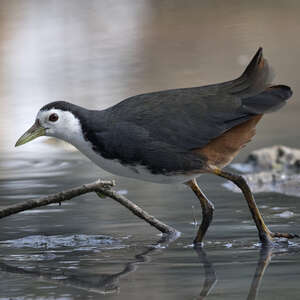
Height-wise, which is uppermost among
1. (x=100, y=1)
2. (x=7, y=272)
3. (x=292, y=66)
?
(x=100, y=1)

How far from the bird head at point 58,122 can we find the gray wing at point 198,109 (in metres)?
0.26

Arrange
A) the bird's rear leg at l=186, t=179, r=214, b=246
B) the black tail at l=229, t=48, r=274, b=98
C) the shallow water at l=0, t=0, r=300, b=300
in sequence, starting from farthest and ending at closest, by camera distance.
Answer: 1. the black tail at l=229, t=48, r=274, b=98
2. the bird's rear leg at l=186, t=179, r=214, b=246
3. the shallow water at l=0, t=0, r=300, b=300

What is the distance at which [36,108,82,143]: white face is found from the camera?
284 inches

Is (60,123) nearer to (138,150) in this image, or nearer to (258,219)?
(138,150)

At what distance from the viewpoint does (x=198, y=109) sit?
24.0 ft

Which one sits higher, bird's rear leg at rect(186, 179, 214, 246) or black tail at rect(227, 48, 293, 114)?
black tail at rect(227, 48, 293, 114)

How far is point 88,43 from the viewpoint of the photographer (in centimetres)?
1788

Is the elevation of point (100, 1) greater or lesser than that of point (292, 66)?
greater

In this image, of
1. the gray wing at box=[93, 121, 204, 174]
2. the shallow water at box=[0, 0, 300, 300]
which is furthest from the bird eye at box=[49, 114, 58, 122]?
the shallow water at box=[0, 0, 300, 300]

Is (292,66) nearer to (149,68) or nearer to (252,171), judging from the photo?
(149,68)

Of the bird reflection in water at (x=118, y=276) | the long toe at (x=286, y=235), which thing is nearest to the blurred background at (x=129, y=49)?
the long toe at (x=286, y=235)

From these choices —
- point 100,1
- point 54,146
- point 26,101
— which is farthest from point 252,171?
point 100,1

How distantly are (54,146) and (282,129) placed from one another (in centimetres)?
237

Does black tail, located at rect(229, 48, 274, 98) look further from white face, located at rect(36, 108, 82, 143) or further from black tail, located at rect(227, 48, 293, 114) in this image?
white face, located at rect(36, 108, 82, 143)
